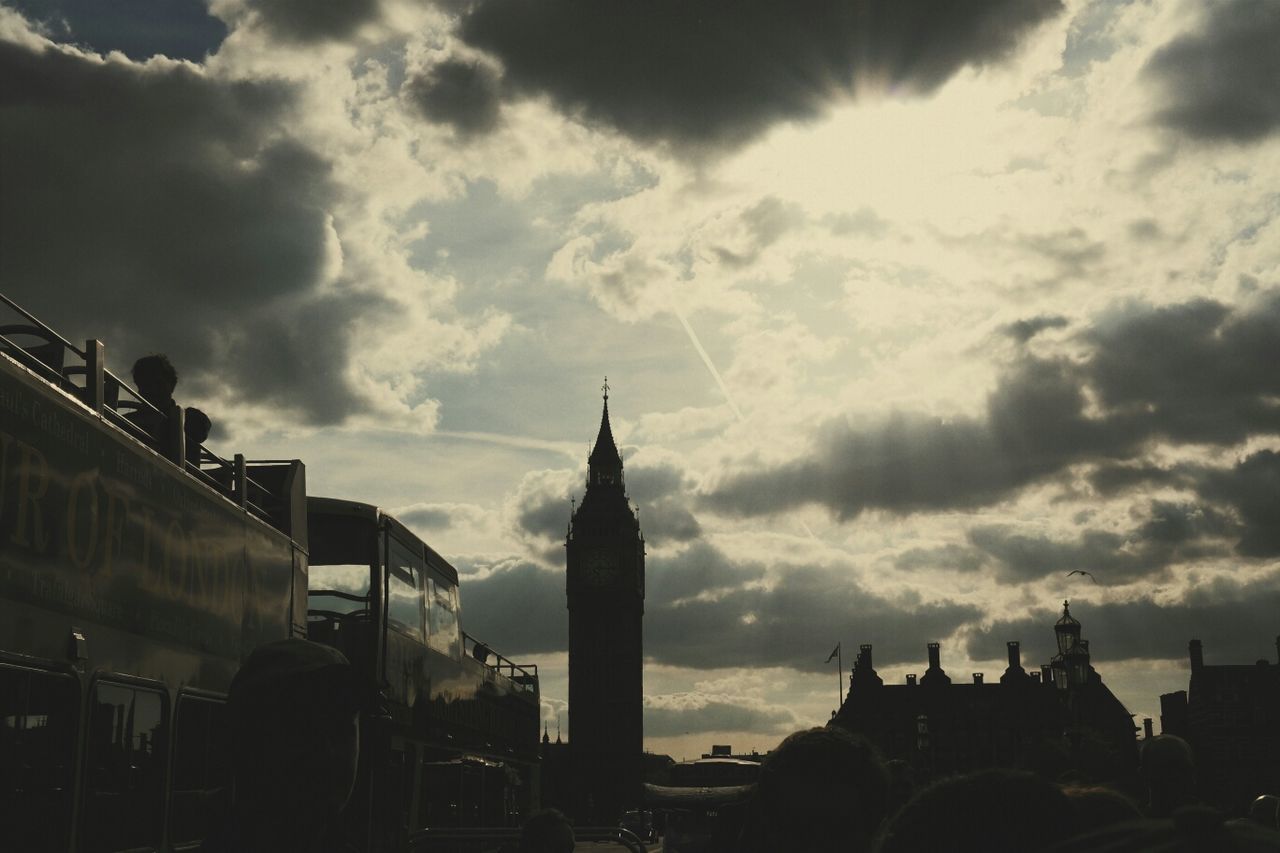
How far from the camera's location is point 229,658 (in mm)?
9945

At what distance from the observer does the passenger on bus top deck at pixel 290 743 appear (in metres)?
3.05

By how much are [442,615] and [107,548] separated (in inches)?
480

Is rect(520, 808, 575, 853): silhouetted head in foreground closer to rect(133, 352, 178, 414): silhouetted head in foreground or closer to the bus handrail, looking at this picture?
rect(133, 352, 178, 414): silhouetted head in foreground

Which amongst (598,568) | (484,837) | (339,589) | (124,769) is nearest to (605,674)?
(598,568)

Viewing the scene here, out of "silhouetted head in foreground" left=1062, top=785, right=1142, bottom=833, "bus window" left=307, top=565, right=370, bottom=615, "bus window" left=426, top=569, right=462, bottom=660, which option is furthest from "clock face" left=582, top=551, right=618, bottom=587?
"silhouetted head in foreground" left=1062, top=785, right=1142, bottom=833

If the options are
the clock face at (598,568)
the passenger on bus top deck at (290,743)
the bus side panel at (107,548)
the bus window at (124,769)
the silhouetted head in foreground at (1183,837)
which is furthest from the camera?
the clock face at (598,568)

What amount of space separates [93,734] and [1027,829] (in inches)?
270

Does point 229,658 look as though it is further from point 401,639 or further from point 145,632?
point 401,639

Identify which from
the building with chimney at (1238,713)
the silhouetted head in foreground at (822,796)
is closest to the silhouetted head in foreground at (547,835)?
the silhouetted head in foreground at (822,796)

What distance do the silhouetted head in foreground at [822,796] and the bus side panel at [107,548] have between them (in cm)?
434

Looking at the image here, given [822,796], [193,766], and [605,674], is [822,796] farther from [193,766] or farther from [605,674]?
[605,674]

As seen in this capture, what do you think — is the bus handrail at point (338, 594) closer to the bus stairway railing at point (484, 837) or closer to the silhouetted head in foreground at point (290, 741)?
the bus stairway railing at point (484, 837)

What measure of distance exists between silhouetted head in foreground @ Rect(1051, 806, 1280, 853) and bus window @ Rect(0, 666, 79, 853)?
6209mm

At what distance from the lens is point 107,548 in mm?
7715
